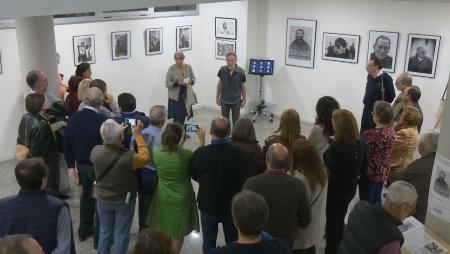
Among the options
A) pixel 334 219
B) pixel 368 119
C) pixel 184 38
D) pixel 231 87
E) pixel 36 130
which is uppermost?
pixel 184 38

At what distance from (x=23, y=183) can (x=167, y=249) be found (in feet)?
4.42

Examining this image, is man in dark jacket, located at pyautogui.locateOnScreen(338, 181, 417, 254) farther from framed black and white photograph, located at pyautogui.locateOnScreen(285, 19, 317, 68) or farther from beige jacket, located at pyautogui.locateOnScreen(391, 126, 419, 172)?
framed black and white photograph, located at pyautogui.locateOnScreen(285, 19, 317, 68)

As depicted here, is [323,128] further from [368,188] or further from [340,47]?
[340,47]

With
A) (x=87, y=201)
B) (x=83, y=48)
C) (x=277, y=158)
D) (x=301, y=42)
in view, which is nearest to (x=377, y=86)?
(x=301, y=42)

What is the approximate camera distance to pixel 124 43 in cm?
956

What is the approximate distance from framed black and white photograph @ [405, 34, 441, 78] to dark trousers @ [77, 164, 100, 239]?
663 cm

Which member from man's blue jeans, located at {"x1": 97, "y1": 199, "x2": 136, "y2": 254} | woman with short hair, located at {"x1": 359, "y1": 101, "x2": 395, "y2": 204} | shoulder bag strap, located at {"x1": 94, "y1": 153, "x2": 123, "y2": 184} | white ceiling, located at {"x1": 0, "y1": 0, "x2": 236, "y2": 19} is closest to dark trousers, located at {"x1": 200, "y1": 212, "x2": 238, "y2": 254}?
man's blue jeans, located at {"x1": 97, "y1": 199, "x2": 136, "y2": 254}

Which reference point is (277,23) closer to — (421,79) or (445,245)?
(421,79)

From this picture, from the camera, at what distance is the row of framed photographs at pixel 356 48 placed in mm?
8805

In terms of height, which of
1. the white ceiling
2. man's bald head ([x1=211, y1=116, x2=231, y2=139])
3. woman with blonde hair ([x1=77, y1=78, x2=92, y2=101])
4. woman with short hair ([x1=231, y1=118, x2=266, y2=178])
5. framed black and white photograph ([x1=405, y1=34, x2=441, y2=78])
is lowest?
woman with short hair ([x1=231, y1=118, x2=266, y2=178])

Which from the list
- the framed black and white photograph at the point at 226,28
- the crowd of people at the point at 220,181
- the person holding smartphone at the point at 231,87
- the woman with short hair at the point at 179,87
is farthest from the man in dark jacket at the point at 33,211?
the framed black and white photograph at the point at 226,28

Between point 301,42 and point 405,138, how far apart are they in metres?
5.31

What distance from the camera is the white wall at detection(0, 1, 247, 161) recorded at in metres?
7.95

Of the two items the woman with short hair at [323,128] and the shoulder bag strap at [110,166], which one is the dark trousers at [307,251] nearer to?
the woman with short hair at [323,128]
